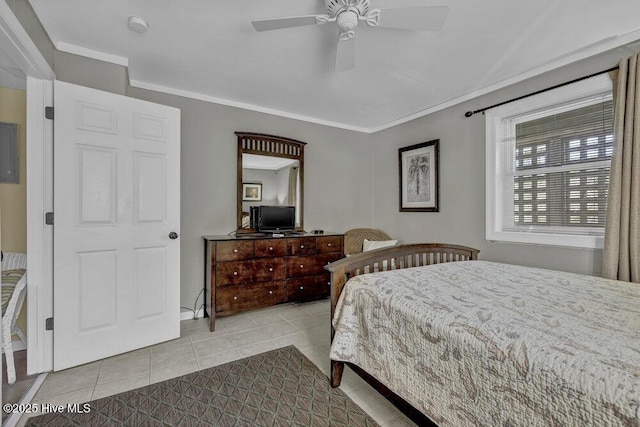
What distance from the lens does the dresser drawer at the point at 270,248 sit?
3039 millimetres

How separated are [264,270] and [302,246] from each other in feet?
1.76

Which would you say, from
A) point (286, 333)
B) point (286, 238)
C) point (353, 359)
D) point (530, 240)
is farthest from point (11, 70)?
point (530, 240)

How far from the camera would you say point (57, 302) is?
6.68 ft

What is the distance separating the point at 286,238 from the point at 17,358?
242 centimetres

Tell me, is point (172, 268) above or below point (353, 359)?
above

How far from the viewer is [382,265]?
2074 millimetres

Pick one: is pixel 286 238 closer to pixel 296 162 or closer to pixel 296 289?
pixel 296 289

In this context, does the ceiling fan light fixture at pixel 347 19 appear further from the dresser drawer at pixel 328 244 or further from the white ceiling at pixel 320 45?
the dresser drawer at pixel 328 244

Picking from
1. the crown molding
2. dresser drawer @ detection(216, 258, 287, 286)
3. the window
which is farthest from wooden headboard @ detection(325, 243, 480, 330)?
the crown molding

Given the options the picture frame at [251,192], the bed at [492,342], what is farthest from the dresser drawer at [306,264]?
the bed at [492,342]

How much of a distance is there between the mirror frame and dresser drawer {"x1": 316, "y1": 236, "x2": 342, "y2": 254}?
1.57ft

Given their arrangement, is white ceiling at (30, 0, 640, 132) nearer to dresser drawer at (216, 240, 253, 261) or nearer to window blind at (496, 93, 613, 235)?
window blind at (496, 93, 613, 235)

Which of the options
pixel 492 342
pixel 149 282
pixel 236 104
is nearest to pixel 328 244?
pixel 149 282

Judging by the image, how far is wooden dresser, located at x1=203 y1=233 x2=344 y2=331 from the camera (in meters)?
2.82
